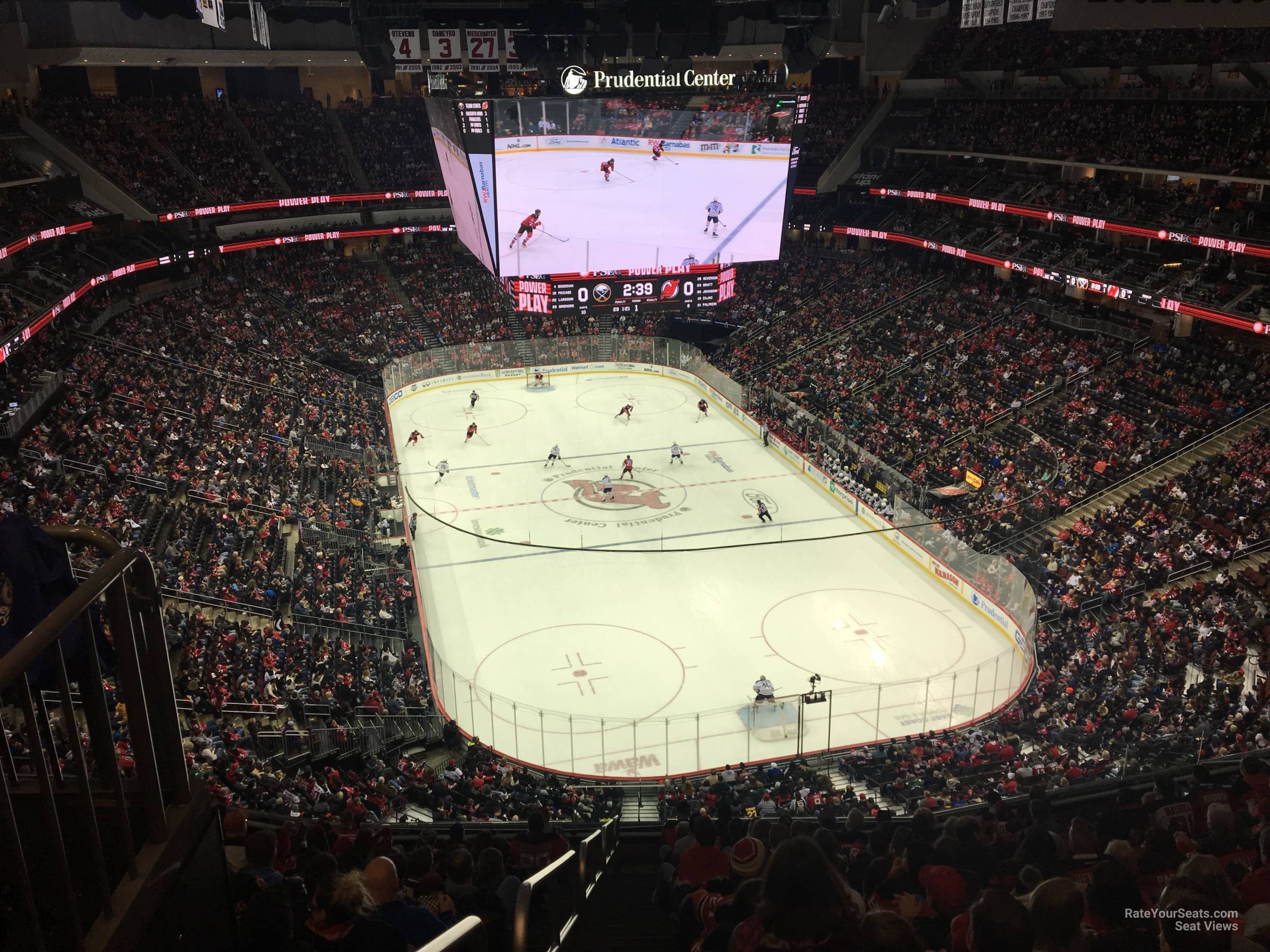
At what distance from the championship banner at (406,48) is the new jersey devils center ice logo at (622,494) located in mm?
13374

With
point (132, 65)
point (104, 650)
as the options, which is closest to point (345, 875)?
point (104, 650)

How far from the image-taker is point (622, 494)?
104 feet

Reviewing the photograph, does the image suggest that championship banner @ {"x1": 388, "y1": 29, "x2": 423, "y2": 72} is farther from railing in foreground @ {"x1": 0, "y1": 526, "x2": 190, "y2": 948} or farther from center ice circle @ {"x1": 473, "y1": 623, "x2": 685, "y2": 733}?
railing in foreground @ {"x1": 0, "y1": 526, "x2": 190, "y2": 948}

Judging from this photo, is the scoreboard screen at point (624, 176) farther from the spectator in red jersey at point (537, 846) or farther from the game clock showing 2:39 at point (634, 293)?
the spectator in red jersey at point (537, 846)

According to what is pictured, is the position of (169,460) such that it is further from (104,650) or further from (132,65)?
(132,65)

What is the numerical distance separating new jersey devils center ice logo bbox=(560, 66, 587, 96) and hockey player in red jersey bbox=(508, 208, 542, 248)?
3.53m

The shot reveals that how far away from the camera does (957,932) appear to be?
479cm

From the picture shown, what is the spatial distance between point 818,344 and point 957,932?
39.8 metres

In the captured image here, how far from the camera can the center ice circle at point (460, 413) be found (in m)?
38.5

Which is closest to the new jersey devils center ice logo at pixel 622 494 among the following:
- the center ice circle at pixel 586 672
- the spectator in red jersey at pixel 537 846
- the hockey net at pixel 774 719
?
the center ice circle at pixel 586 672

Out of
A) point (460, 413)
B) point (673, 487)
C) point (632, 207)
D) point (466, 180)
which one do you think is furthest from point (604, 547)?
point (460, 413)

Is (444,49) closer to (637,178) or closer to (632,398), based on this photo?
(637,178)

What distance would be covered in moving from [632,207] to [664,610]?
1301cm

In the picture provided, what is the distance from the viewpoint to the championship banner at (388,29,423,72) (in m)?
28.8
